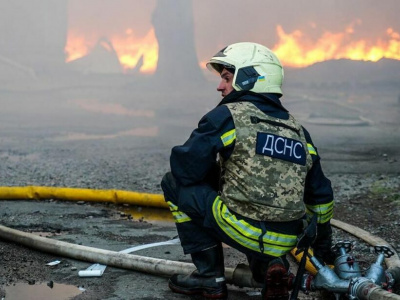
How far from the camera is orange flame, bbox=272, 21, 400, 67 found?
13445 millimetres

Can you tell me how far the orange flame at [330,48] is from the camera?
13.4 metres

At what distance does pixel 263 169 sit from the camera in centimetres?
328

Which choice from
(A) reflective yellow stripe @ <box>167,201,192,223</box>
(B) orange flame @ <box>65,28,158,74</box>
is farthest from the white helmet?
(B) orange flame @ <box>65,28,158,74</box>

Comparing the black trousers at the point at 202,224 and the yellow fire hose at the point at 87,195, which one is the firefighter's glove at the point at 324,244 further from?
the yellow fire hose at the point at 87,195

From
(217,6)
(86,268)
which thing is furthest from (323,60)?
(86,268)

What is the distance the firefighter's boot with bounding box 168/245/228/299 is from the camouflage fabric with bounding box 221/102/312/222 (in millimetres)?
340

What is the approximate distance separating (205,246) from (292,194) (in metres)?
0.54

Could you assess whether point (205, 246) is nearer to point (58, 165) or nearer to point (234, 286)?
point (234, 286)

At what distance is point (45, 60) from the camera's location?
15.8 meters

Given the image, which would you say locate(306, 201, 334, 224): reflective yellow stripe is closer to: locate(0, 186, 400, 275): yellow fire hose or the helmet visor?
the helmet visor

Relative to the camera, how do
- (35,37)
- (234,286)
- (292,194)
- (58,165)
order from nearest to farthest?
1. (292,194)
2. (234,286)
3. (58,165)
4. (35,37)

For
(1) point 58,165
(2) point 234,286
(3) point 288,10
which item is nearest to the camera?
(2) point 234,286

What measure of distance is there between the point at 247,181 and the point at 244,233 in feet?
0.85

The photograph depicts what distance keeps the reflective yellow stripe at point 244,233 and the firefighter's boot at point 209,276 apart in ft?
0.76
